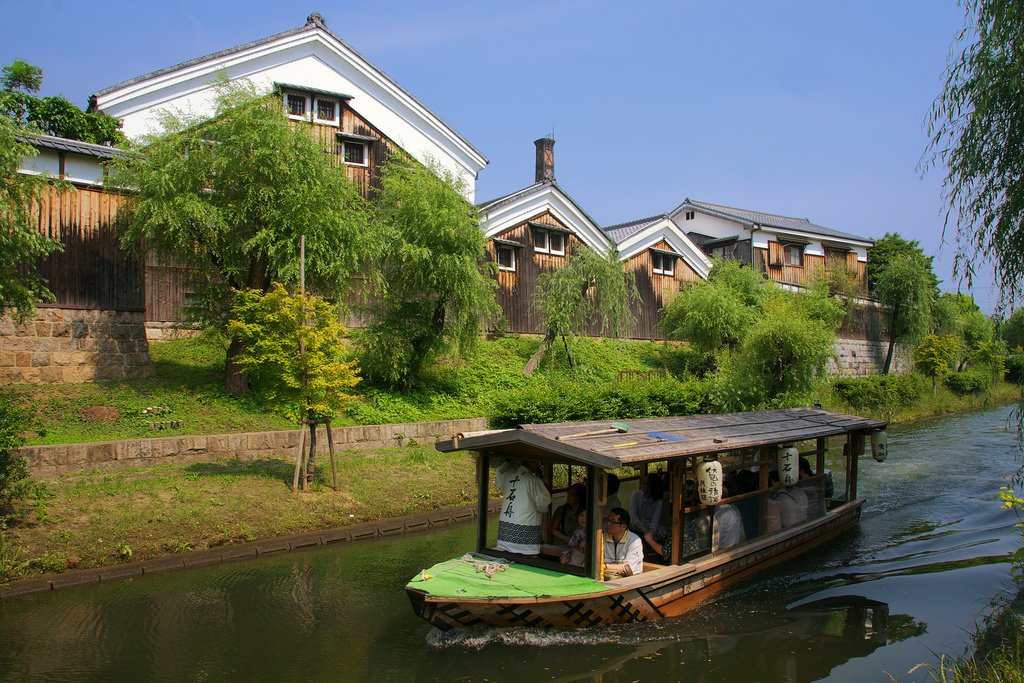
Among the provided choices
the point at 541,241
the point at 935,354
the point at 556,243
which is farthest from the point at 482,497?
the point at 935,354

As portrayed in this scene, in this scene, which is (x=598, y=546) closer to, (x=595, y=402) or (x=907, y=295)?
(x=595, y=402)

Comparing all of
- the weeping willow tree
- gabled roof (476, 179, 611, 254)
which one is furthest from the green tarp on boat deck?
gabled roof (476, 179, 611, 254)

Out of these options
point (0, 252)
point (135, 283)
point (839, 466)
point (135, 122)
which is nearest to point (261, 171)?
point (135, 283)

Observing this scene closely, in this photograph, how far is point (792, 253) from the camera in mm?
34656

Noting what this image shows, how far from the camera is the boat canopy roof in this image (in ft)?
24.9

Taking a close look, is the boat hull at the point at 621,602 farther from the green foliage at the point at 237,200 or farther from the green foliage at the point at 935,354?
the green foliage at the point at 935,354

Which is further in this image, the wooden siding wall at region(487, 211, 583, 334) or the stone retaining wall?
the wooden siding wall at region(487, 211, 583, 334)

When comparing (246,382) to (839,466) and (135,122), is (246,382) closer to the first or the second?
(135,122)

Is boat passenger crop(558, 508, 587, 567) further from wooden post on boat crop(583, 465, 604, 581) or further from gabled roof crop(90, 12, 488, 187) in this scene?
gabled roof crop(90, 12, 488, 187)

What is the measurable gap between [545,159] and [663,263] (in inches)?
271

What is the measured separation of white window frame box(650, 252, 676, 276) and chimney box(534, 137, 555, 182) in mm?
5768

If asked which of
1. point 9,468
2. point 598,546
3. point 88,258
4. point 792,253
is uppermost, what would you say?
point 792,253

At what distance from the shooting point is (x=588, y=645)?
7441mm

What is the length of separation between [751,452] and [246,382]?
11034mm
